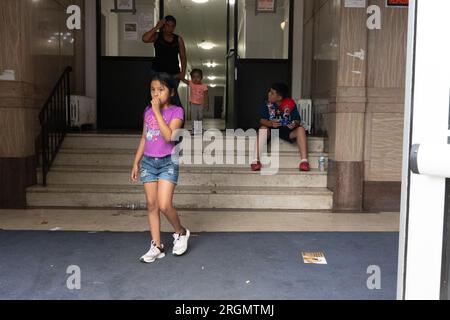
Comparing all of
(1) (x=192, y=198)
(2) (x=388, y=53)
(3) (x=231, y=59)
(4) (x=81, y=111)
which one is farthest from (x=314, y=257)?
(3) (x=231, y=59)

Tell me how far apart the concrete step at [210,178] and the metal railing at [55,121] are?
0.85 feet

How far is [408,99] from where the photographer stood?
3.36 feet

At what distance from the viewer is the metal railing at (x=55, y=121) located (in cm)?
517

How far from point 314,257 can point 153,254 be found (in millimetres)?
1163

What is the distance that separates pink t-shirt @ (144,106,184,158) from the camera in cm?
325

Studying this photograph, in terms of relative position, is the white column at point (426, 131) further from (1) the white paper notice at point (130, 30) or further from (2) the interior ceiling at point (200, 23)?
(2) the interior ceiling at point (200, 23)

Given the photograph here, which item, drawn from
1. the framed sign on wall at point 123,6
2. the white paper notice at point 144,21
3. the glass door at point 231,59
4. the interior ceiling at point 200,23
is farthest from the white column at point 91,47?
the interior ceiling at point 200,23

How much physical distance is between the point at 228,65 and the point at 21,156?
418 centimetres

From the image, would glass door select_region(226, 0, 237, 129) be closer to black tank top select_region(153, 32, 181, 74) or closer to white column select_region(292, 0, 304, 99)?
white column select_region(292, 0, 304, 99)

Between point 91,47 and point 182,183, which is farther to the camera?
point 91,47

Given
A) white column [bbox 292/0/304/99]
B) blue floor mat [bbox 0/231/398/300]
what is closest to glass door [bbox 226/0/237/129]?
white column [bbox 292/0/304/99]

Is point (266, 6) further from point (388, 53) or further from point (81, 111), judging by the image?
point (81, 111)

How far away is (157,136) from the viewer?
326cm

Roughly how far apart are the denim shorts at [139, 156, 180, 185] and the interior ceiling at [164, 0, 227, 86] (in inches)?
295
